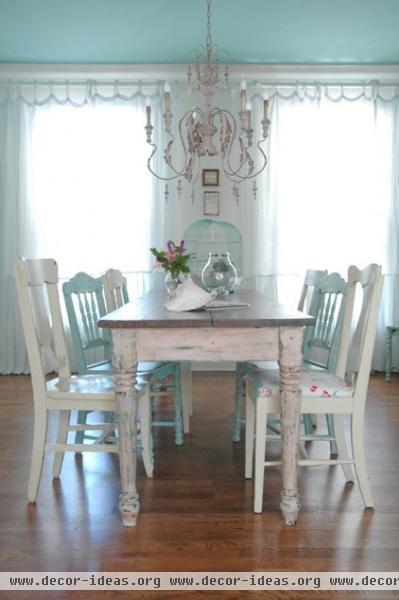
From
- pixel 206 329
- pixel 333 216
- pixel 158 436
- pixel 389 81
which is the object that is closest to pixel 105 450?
pixel 206 329

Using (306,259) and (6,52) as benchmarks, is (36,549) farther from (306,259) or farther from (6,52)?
(6,52)

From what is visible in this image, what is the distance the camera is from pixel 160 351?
1921mm

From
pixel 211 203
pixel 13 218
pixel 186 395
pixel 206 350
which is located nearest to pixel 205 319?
pixel 206 350

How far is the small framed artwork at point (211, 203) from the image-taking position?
4.81 m

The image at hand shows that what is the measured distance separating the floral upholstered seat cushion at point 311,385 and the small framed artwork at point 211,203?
2704mm

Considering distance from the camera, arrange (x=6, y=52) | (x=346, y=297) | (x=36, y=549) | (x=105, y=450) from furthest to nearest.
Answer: (x=6, y=52) < (x=346, y=297) < (x=105, y=450) < (x=36, y=549)

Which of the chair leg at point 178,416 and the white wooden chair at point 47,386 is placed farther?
the chair leg at point 178,416

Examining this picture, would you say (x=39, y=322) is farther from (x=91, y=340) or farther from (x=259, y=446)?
(x=259, y=446)

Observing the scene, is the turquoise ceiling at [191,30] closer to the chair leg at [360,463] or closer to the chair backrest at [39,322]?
the chair backrest at [39,322]

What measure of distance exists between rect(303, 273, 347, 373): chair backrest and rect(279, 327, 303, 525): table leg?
61 cm

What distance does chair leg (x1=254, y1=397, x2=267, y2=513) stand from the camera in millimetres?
2047

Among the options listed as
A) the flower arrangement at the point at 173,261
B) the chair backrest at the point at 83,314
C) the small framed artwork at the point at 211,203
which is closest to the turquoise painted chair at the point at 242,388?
the flower arrangement at the point at 173,261

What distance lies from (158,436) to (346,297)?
1388 millimetres

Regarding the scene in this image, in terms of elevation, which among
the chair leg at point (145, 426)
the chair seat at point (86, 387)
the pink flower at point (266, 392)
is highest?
the pink flower at point (266, 392)
